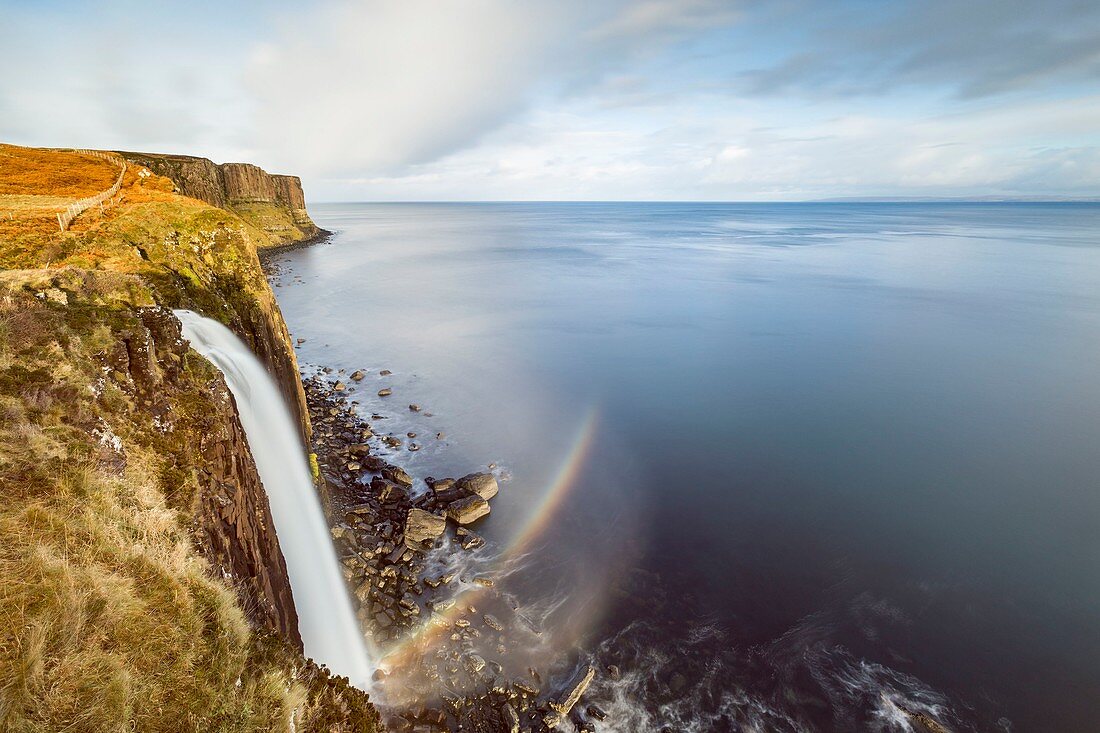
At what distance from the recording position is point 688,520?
20.8 meters

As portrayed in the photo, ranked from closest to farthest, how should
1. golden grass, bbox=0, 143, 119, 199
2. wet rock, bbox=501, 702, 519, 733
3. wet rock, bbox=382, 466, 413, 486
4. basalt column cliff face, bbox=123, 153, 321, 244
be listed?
wet rock, bbox=501, 702, 519, 733, golden grass, bbox=0, 143, 119, 199, wet rock, bbox=382, 466, 413, 486, basalt column cliff face, bbox=123, 153, 321, 244

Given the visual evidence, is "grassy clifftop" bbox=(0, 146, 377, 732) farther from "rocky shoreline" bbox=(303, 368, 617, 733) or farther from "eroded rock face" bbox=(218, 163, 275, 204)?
"eroded rock face" bbox=(218, 163, 275, 204)

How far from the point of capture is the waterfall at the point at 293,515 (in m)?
12.8

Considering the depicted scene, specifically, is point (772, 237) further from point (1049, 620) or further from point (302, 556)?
point (302, 556)

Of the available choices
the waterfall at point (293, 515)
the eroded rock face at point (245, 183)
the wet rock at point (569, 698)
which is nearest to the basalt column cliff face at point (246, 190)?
the eroded rock face at point (245, 183)

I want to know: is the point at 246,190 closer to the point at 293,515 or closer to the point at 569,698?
the point at 293,515

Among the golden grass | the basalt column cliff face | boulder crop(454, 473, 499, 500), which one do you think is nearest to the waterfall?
boulder crop(454, 473, 499, 500)

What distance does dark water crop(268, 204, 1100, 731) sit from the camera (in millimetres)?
14250

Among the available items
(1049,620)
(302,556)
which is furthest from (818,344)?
(302,556)

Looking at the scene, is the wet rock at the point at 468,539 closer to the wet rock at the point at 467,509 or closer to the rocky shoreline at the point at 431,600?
the rocky shoreline at the point at 431,600

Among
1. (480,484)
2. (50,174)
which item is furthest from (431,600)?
(50,174)

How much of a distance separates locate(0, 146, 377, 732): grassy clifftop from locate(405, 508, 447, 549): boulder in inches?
252

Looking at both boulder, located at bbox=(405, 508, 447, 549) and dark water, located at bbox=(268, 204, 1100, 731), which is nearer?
dark water, located at bbox=(268, 204, 1100, 731)

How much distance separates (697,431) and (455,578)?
655 inches
